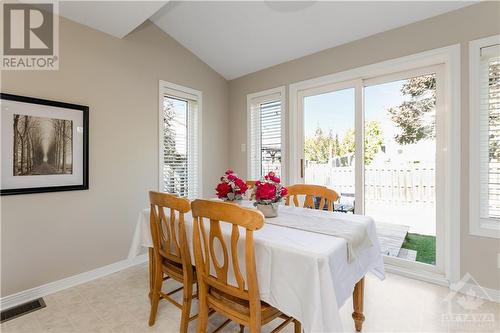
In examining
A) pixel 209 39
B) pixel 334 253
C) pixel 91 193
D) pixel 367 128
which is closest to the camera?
pixel 334 253

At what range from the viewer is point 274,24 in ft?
9.40

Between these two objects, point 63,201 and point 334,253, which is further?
point 63,201

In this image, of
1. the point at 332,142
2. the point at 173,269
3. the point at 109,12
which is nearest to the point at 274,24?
the point at 332,142

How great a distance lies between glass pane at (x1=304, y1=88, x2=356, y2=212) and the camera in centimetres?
301

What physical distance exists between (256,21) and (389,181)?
2.37m

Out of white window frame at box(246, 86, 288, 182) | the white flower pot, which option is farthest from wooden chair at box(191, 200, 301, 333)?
white window frame at box(246, 86, 288, 182)

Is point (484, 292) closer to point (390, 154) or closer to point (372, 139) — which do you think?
point (390, 154)

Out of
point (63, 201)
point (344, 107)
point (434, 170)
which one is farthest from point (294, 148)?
point (63, 201)

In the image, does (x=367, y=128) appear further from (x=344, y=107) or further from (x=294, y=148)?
(x=294, y=148)

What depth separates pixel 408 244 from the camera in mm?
2742

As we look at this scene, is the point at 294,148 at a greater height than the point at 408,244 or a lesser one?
greater

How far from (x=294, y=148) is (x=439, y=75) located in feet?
5.55

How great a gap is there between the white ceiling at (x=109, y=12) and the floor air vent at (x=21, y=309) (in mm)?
2631

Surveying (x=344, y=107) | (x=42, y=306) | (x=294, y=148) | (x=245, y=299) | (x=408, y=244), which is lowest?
(x=42, y=306)
